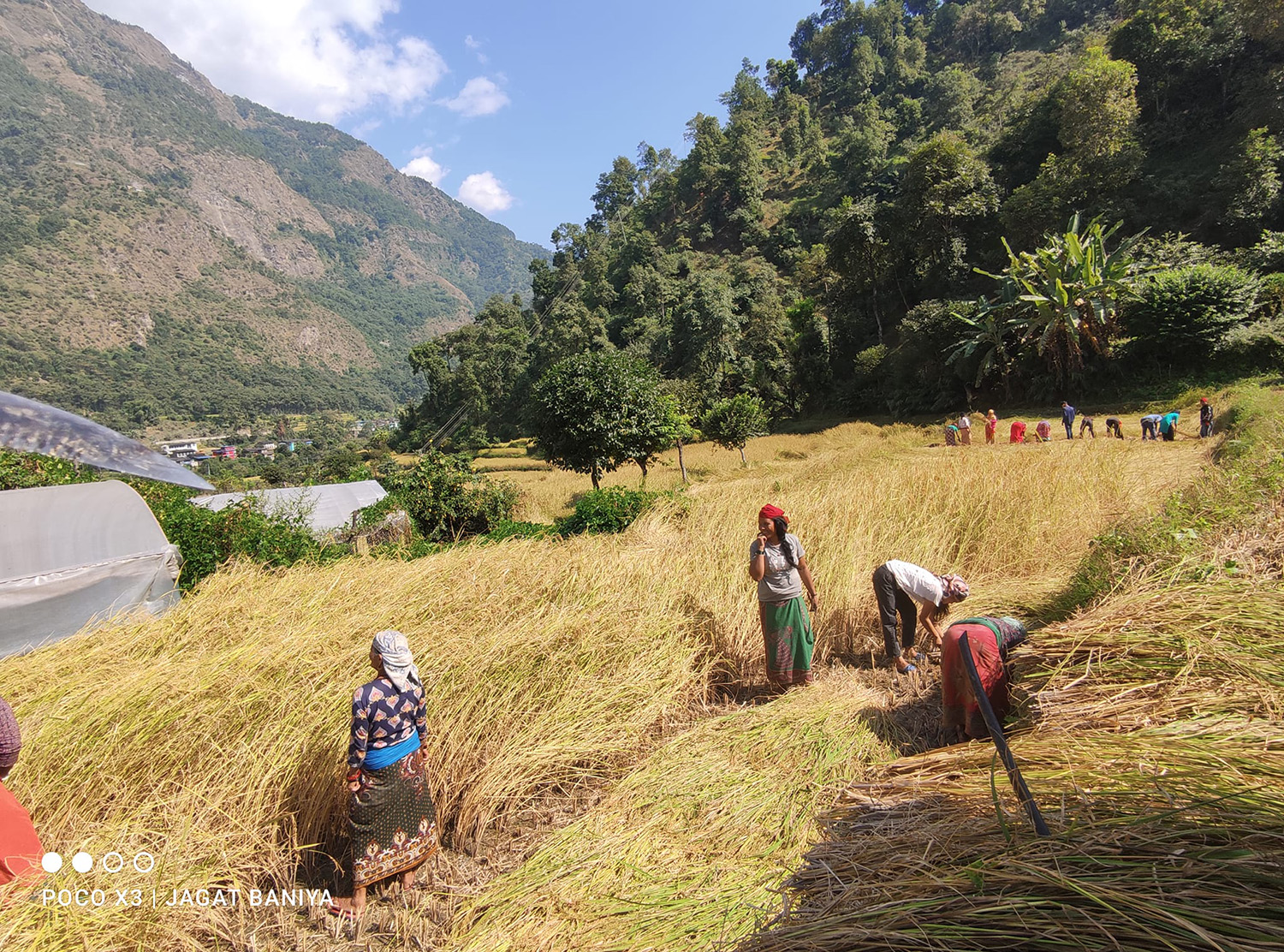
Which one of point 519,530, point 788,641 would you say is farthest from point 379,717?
point 519,530

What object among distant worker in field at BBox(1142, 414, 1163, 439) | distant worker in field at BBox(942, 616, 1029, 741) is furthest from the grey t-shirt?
distant worker in field at BBox(1142, 414, 1163, 439)

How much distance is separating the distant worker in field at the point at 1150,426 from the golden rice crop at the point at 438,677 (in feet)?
31.7

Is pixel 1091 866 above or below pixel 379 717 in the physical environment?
above

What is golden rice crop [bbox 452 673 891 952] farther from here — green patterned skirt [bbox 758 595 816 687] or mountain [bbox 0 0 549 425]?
mountain [bbox 0 0 549 425]

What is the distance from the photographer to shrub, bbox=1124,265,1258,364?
1997 cm

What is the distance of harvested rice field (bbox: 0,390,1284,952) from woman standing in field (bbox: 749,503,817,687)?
290 mm

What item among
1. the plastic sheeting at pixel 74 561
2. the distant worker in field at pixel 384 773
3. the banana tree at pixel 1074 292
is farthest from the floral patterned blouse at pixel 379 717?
the banana tree at pixel 1074 292

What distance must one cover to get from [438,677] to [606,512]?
6.93 meters

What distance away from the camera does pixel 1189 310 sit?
20.4 metres

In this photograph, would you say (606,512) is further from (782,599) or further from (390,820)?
(390,820)

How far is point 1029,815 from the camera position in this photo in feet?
5.37

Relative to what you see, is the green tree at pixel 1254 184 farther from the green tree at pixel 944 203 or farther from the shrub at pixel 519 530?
the shrub at pixel 519 530

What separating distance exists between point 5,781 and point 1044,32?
296 feet

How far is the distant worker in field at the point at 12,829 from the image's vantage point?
2475mm
